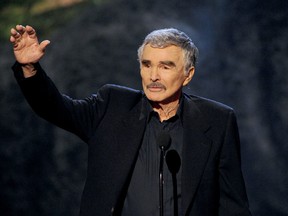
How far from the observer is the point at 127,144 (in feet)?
7.00

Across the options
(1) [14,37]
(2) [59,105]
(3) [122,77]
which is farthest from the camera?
(3) [122,77]

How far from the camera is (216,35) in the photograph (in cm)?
336

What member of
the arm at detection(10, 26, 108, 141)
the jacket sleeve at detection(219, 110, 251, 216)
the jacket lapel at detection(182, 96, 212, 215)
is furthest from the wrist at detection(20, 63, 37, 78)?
the jacket sleeve at detection(219, 110, 251, 216)

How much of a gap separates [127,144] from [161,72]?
35cm

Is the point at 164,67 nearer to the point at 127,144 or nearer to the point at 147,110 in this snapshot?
the point at 147,110

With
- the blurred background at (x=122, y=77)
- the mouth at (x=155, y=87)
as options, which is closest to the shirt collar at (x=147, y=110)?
the mouth at (x=155, y=87)

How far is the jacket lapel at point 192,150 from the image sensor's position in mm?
2098

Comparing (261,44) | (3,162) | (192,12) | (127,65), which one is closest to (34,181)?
(3,162)

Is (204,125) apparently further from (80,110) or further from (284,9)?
(284,9)

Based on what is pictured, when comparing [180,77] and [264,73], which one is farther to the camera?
[264,73]

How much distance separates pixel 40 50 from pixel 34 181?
5.10ft

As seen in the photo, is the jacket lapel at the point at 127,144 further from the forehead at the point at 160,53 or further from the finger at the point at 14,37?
the finger at the point at 14,37

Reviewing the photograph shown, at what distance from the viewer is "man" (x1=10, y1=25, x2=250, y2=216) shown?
205 cm

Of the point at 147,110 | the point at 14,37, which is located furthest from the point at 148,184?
the point at 14,37
